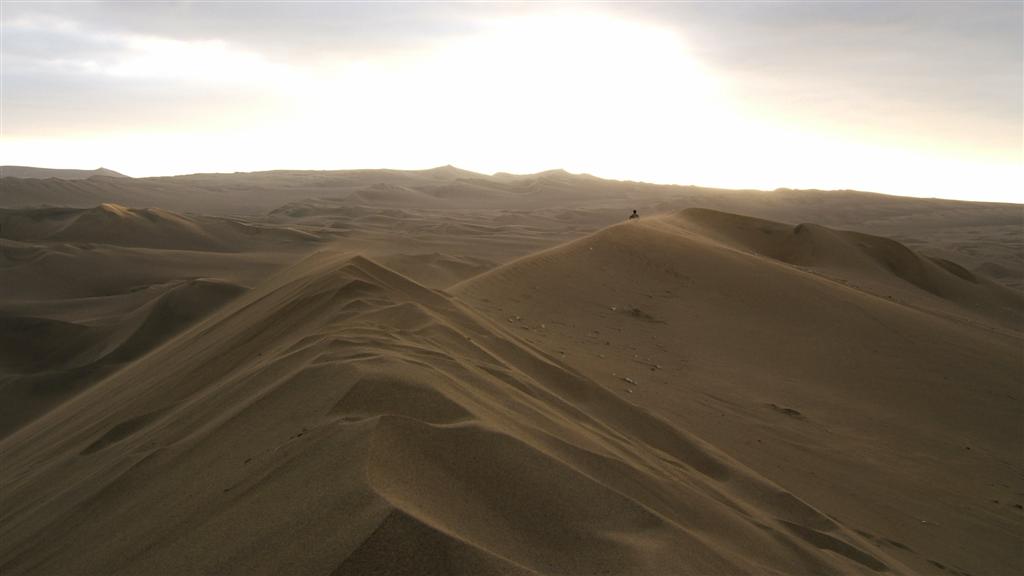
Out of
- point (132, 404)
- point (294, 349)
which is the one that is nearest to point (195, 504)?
point (294, 349)

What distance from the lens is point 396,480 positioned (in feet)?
8.70

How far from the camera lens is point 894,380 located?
8102 mm

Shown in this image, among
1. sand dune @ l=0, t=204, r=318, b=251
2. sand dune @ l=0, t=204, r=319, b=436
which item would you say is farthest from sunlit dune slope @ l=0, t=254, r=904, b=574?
sand dune @ l=0, t=204, r=318, b=251

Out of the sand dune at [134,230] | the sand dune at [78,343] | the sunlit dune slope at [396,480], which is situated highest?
the sunlit dune slope at [396,480]

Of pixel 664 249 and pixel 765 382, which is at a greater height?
pixel 664 249

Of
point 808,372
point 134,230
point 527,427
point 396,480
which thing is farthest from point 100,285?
point 396,480

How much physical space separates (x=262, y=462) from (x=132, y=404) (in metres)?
3.33

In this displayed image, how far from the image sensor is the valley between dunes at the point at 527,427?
2654 mm

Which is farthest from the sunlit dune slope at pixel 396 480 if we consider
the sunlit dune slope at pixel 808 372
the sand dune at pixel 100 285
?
the sand dune at pixel 100 285

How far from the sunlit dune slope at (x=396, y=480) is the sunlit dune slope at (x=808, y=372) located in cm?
95

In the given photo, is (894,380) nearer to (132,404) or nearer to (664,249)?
(664,249)

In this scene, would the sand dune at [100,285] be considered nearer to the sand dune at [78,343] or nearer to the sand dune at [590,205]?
the sand dune at [78,343]

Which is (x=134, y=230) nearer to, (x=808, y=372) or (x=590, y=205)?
(x=808, y=372)

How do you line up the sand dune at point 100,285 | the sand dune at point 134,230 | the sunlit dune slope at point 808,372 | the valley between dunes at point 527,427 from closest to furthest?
the valley between dunes at point 527,427 → the sunlit dune slope at point 808,372 → the sand dune at point 100,285 → the sand dune at point 134,230
